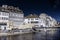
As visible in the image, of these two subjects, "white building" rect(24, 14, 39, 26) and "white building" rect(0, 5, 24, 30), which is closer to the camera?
"white building" rect(0, 5, 24, 30)

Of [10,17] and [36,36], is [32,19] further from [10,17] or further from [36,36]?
[36,36]

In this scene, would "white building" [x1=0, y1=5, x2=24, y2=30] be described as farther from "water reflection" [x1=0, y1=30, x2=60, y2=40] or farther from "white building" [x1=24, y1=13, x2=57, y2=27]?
"water reflection" [x1=0, y1=30, x2=60, y2=40]

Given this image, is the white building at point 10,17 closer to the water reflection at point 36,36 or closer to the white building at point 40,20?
the white building at point 40,20

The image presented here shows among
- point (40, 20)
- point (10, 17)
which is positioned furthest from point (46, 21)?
point (10, 17)

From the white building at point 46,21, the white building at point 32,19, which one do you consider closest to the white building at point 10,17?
the white building at point 32,19

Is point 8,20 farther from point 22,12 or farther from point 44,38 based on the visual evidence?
point 44,38

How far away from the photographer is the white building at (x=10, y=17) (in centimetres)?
657

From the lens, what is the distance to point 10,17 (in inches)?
276

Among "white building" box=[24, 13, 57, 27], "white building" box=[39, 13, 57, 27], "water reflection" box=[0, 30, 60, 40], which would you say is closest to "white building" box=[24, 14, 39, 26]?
"white building" box=[24, 13, 57, 27]

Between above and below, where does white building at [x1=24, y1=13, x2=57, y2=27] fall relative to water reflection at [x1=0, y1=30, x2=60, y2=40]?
above

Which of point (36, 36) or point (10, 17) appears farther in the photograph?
point (36, 36)

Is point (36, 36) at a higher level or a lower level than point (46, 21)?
lower

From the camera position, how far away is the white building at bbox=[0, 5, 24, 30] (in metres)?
6.57

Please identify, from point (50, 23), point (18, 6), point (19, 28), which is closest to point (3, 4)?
point (18, 6)
